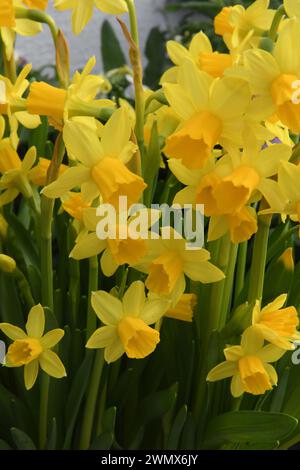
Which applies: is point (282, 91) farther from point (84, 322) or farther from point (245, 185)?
point (84, 322)

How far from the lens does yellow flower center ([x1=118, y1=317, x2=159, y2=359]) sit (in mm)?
603

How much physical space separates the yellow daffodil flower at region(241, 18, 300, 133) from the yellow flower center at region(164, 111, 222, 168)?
0.04 m

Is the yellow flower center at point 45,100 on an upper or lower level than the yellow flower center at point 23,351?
upper

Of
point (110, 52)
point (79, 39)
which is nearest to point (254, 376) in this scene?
point (110, 52)

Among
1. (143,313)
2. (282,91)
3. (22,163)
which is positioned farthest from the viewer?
(22,163)

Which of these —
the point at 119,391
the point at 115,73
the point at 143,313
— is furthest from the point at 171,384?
the point at 115,73

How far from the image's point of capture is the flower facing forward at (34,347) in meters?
0.65

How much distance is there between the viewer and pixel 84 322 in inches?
31.1

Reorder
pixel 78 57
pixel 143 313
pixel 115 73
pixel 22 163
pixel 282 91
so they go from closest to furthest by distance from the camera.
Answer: pixel 282 91 → pixel 143 313 → pixel 22 163 → pixel 115 73 → pixel 78 57

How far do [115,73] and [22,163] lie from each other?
109 centimetres

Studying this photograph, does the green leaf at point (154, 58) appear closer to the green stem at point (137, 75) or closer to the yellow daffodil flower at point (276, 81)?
the green stem at point (137, 75)

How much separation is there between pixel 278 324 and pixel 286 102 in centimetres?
19

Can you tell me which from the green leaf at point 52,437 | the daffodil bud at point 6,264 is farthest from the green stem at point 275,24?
the green leaf at point 52,437

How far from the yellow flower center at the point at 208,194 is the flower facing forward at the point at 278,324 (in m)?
0.11
